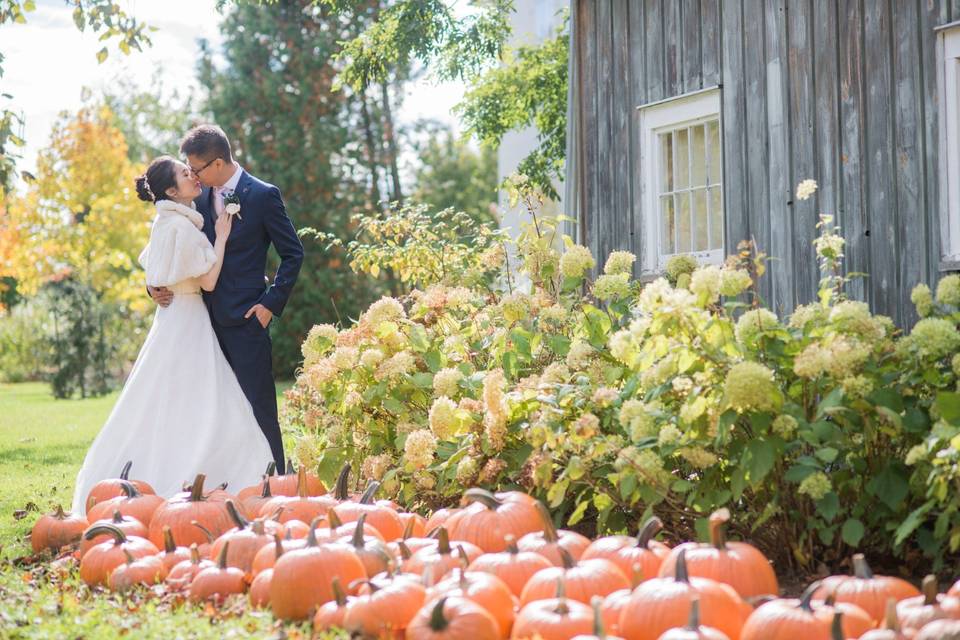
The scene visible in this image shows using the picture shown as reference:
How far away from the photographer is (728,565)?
3078 mm

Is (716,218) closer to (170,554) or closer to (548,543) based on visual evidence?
(548,543)

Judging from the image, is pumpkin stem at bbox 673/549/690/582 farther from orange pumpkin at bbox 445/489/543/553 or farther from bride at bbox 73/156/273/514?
bride at bbox 73/156/273/514

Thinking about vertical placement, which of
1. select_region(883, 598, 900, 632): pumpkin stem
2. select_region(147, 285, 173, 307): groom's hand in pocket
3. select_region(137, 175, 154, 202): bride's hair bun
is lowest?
select_region(883, 598, 900, 632): pumpkin stem

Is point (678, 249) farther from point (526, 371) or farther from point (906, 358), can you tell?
point (906, 358)

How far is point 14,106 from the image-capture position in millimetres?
8086

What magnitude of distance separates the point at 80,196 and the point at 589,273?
2074 cm

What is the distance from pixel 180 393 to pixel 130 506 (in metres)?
1.08

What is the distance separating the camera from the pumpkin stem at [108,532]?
3.87 meters

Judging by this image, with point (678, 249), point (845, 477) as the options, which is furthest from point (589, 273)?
point (845, 477)

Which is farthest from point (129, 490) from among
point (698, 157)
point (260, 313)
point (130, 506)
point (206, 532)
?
point (698, 157)

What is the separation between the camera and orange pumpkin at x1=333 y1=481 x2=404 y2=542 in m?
4.03

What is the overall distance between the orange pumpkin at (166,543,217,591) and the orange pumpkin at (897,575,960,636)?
7.14ft

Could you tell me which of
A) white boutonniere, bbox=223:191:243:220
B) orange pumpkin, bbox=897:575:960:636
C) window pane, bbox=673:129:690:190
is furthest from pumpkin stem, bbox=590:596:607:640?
window pane, bbox=673:129:690:190

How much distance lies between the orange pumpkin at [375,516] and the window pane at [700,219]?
9.90 feet
